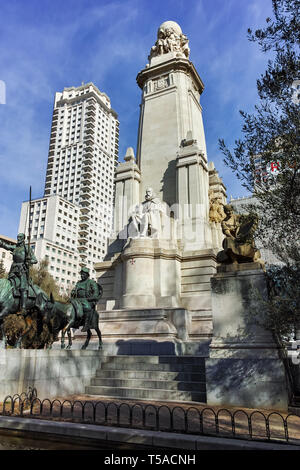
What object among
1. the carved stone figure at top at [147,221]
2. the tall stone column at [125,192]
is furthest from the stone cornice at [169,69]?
the carved stone figure at top at [147,221]

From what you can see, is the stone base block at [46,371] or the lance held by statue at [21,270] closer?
the stone base block at [46,371]

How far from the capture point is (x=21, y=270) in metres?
10.4

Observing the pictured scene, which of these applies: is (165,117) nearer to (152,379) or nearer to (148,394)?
(152,379)

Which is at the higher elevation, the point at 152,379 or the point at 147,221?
the point at 147,221

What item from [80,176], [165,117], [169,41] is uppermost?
[80,176]

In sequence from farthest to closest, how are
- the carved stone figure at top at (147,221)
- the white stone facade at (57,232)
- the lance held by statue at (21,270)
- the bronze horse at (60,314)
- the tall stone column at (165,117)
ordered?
the white stone facade at (57,232) → the tall stone column at (165,117) → the carved stone figure at top at (147,221) → the bronze horse at (60,314) → the lance held by statue at (21,270)

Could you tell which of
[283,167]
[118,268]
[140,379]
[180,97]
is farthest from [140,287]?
[180,97]

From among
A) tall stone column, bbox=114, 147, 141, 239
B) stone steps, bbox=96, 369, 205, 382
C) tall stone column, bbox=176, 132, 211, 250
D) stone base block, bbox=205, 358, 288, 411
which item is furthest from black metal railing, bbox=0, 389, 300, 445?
tall stone column, bbox=114, 147, 141, 239

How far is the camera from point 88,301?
11773 mm

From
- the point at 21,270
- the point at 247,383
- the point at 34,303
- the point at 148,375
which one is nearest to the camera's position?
the point at 247,383

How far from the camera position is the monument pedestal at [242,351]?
301 inches

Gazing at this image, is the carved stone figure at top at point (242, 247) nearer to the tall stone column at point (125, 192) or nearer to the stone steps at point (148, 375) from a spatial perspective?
the stone steps at point (148, 375)

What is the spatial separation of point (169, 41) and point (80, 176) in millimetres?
91217

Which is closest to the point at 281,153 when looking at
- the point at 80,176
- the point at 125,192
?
the point at 125,192
